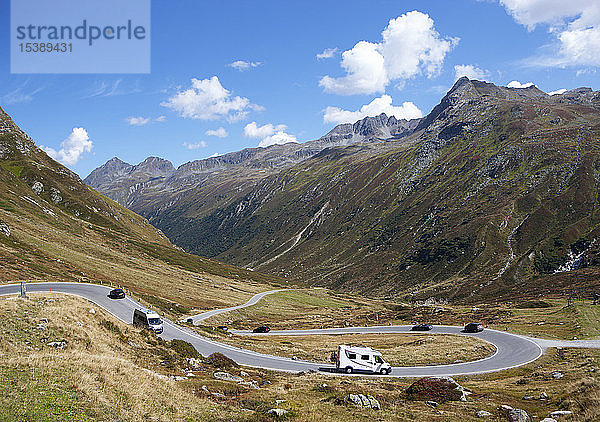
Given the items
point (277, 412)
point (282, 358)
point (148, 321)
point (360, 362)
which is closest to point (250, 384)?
point (277, 412)

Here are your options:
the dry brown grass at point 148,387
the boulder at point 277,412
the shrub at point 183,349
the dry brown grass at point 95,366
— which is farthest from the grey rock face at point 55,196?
the boulder at point 277,412

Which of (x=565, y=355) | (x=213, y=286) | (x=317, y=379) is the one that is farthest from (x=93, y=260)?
(x=565, y=355)

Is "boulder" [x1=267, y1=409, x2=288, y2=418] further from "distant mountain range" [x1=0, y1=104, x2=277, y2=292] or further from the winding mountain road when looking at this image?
"distant mountain range" [x1=0, y1=104, x2=277, y2=292]

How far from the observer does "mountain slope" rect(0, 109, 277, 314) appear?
82306mm

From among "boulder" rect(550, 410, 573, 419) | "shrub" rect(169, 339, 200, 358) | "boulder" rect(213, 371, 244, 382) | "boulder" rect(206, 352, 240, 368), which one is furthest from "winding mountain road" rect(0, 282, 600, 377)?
"boulder" rect(550, 410, 573, 419)

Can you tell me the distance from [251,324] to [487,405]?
7003 cm

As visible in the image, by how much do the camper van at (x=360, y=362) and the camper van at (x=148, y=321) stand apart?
74.2 feet

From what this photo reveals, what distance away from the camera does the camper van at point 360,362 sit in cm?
4341

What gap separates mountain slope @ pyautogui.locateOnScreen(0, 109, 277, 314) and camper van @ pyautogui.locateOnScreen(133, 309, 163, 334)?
84.9 ft

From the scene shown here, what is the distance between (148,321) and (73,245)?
78.3m

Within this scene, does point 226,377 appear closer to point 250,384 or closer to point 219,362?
point 250,384

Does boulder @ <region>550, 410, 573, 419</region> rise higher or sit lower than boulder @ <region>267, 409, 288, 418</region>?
lower

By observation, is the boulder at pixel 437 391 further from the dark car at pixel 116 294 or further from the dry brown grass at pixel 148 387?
the dark car at pixel 116 294

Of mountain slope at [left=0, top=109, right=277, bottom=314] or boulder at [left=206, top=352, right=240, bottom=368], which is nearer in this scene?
boulder at [left=206, top=352, right=240, bottom=368]
